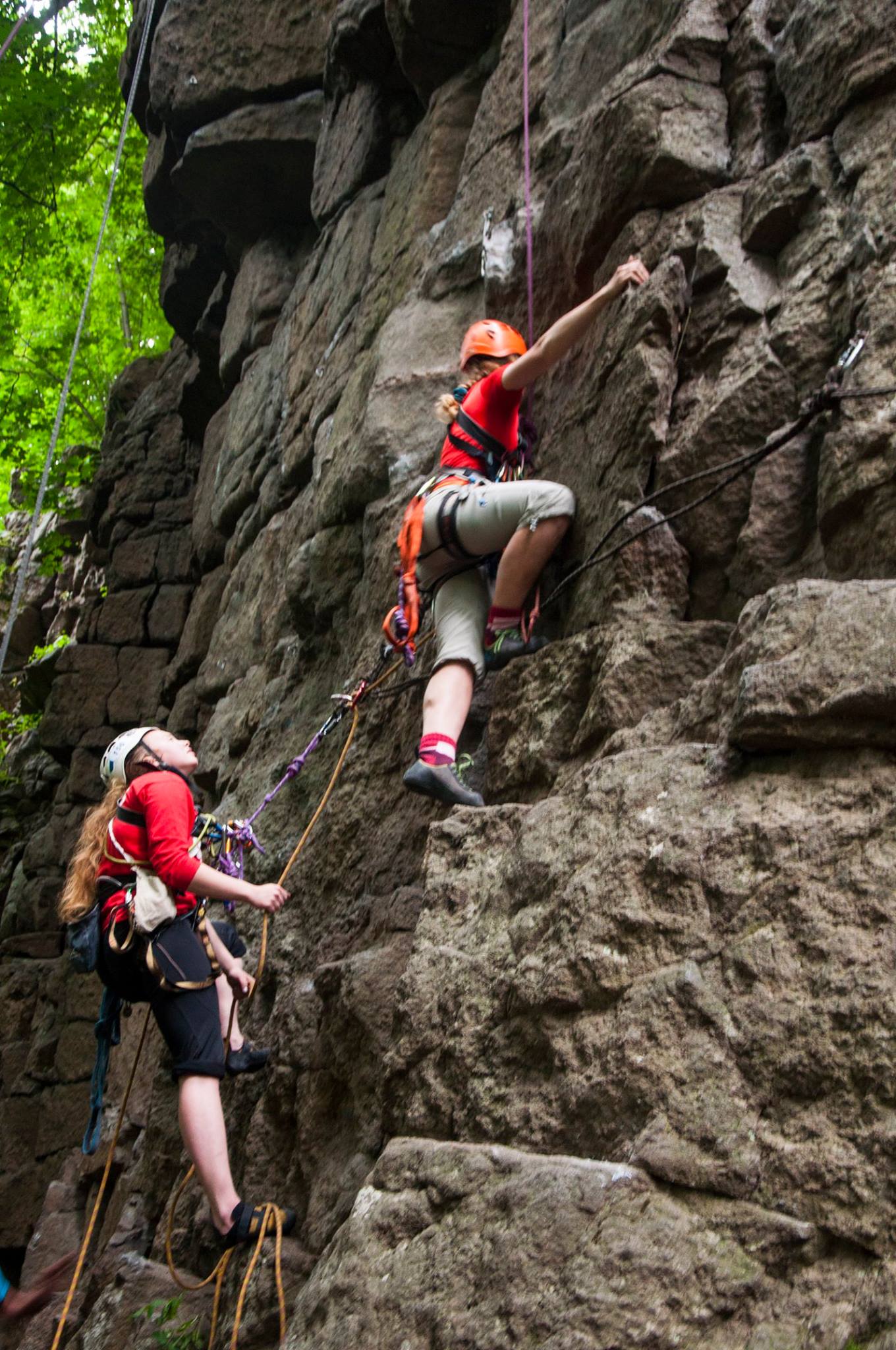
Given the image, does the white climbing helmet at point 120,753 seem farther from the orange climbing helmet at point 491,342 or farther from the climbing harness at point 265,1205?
the orange climbing helmet at point 491,342

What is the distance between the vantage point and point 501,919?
320 centimetres

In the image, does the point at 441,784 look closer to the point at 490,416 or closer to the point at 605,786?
the point at 605,786

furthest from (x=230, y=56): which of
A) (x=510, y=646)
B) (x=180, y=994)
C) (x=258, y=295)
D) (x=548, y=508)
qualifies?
(x=180, y=994)

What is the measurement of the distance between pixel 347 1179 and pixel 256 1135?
787 millimetres

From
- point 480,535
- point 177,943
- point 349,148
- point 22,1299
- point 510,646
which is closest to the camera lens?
point 22,1299

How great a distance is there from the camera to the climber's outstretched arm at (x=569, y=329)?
170 inches

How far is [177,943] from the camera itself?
4.00 metres

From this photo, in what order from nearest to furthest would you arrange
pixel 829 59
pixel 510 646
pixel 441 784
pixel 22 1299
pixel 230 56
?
1. pixel 22 1299
2. pixel 441 784
3. pixel 829 59
4. pixel 510 646
5. pixel 230 56

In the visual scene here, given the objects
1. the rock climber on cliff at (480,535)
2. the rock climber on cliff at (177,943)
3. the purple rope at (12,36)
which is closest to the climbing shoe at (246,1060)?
the rock climber on cliff at (177,943)

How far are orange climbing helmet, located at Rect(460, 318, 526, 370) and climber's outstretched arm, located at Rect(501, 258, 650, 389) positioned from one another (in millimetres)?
455

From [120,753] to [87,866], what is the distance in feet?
1.53

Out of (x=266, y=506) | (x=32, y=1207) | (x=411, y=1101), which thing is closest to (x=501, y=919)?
(x=411, y=1101)

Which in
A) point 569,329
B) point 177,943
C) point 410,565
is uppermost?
point 569,329

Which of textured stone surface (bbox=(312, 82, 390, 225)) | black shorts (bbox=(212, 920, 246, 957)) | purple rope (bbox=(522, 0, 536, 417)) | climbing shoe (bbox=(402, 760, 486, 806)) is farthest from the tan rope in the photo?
textured stone surface (bbox=(312, 82, 390, 225))
